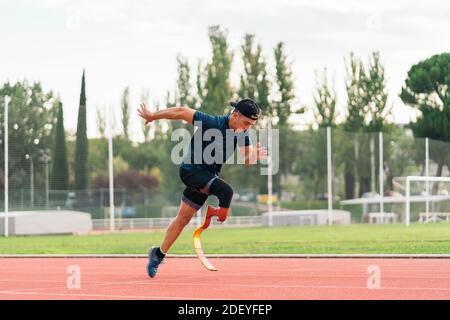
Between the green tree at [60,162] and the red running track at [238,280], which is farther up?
the green tree at [60,162]

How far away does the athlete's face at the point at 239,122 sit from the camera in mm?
10133

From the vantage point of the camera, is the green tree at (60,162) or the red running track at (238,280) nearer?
the red running track at (238,280)

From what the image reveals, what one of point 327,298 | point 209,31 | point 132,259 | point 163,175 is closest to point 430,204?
point 163,175

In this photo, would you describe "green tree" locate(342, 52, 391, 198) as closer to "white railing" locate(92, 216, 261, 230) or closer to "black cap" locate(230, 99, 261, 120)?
"white railing" locate(92, 216, 261, 230)

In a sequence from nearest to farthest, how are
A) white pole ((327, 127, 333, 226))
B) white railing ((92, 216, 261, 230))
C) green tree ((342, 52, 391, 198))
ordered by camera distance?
white railing ((92, 216, 261, 230)), white pole ((327, 127, 333, 226)), green tree ((342, 52, 391, 198))

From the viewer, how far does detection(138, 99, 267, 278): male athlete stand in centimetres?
1002

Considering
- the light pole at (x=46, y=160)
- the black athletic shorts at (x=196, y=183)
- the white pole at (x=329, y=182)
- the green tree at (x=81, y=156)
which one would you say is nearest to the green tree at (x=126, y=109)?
the white pole at (x=329, y=182)

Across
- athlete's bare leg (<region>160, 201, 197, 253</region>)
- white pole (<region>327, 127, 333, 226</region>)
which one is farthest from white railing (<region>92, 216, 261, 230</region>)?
athlete's bare leg (<region>160, 201, 197, 253</region>)

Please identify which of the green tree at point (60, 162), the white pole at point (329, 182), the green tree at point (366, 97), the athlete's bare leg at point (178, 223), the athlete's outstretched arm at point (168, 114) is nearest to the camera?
the athlete's outstretched arm at point (168, 114)

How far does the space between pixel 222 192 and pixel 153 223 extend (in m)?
37.2

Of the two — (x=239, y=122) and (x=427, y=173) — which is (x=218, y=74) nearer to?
(x=427, y=173)

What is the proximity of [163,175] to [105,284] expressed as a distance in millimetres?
45988

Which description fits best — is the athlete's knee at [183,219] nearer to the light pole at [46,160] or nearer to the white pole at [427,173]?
the light pole at [46,160]

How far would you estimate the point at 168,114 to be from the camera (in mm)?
9984
